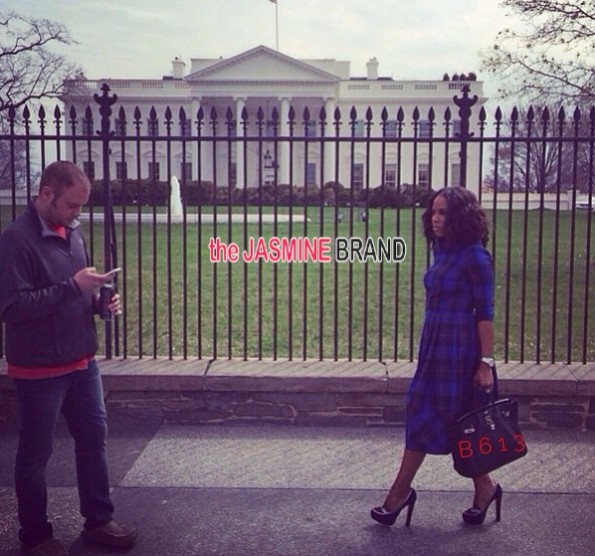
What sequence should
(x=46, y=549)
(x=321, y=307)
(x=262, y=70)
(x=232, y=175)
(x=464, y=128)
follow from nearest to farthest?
1. (x=46, y=549)
2. (x=464, y=128)
3. (x=321, y=307)
4. (x=232, y=175)
5. (x=262, y=70)

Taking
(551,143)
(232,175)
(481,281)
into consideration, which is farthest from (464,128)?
(551,143)

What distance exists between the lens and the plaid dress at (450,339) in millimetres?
3658

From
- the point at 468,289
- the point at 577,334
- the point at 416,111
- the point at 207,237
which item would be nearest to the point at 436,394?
the point at 468,289

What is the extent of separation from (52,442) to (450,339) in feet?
→ 6.34

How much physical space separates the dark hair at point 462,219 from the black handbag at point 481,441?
82 cm

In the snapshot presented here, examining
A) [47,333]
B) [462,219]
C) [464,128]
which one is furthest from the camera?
[464,128]

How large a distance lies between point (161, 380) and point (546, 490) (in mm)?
2651

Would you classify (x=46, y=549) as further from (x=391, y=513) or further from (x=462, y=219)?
(x=462, y=219)

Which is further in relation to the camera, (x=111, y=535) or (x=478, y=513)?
(x=478, y=513)

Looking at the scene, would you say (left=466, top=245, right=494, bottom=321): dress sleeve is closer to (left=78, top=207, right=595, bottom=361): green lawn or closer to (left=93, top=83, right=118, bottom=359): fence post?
(left=78, top=207, right=595, bottom=361): green lawn

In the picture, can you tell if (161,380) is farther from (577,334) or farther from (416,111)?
(577,334)

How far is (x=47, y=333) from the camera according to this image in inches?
131

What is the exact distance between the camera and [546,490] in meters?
4.33

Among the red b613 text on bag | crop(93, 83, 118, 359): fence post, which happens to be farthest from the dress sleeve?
crop(93, 83, 118, 359): fence post
